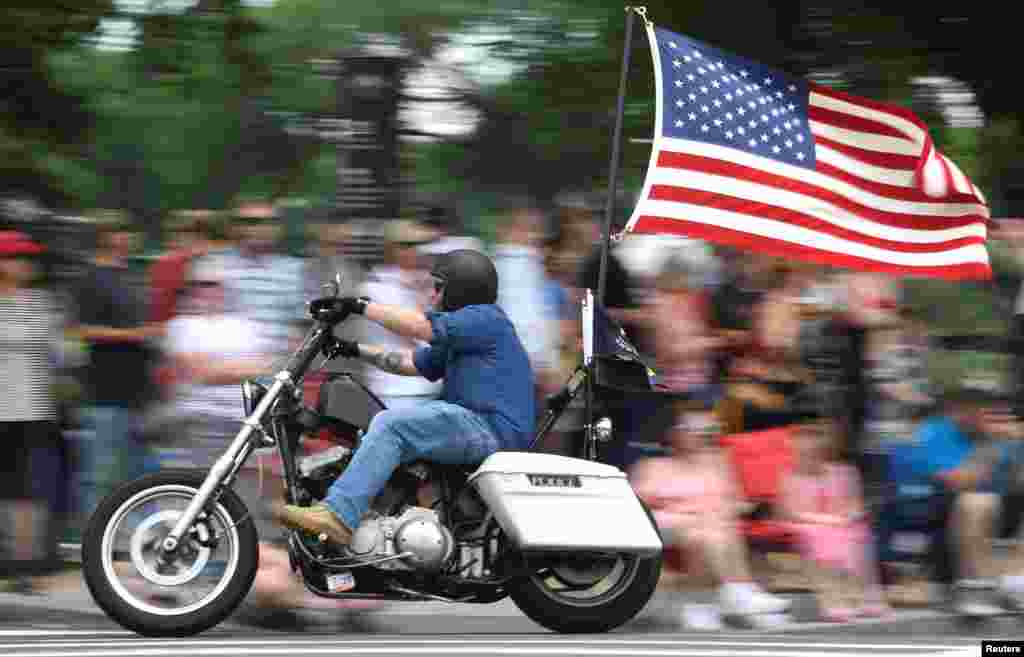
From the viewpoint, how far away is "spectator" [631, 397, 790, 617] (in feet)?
31.9

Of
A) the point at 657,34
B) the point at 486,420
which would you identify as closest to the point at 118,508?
the point at 486,420

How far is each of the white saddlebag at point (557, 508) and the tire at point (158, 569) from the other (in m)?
0.96

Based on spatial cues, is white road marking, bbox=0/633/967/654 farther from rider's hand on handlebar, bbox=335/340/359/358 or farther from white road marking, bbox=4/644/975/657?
rider's hand on handlebar, bbox=335/340/359/358

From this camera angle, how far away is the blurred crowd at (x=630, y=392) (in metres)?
10.2

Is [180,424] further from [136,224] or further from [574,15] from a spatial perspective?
[574,15]

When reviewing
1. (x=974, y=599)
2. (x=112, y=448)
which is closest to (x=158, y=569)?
(x=112, y=448)

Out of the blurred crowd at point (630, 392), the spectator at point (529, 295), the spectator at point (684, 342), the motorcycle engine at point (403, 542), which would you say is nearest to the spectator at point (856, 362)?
the blurred crowd at point (630, 392)

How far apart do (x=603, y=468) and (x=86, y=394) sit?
2954 millimetres

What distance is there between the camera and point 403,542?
27.6 feet

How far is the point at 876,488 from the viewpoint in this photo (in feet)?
34.3

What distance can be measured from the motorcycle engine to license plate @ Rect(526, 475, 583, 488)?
417mm

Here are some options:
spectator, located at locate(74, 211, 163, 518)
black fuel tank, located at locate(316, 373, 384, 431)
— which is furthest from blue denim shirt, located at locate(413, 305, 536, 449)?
spectator, located at locate(74, 211, 163, 518)

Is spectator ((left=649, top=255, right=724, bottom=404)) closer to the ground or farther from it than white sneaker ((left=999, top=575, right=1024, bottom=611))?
farther from it

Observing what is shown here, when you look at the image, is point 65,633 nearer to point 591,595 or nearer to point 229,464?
point 229,464
